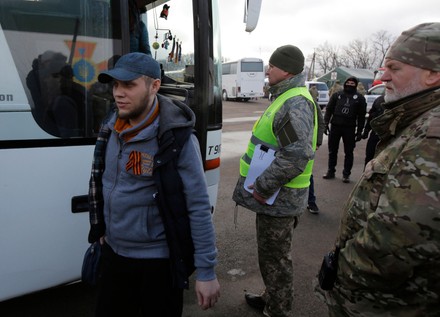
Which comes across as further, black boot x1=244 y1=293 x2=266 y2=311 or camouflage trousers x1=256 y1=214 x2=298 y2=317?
black boot x1=244 y1=293 x2=266 y2=311

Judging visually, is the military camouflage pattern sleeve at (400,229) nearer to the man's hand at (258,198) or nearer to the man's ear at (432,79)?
the man's ear at (432,79)

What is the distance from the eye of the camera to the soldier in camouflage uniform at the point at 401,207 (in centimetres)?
115

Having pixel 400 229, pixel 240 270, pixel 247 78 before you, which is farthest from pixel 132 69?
pixel 247 78

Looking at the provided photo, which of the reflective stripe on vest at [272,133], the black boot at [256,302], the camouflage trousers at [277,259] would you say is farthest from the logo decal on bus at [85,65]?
the black boot at [256,302]

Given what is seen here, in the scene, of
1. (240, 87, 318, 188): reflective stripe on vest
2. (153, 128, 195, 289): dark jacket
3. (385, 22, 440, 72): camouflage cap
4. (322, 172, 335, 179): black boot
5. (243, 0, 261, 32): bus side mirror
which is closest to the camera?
(385, 22, 440, 72): camouflage cap

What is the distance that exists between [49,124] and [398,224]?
2.00 metres

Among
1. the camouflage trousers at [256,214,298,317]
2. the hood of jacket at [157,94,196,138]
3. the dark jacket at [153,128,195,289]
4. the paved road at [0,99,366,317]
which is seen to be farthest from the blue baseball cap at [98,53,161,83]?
the paved road at [0,99,366,317]

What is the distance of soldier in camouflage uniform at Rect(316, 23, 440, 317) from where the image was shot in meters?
1.15

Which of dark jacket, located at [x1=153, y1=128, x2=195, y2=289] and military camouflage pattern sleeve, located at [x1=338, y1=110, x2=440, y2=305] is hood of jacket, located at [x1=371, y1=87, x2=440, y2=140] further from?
dark jacket, located at [x1=153, y1=128, x2=195, y2=289]

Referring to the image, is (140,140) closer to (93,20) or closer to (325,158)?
(93,20)

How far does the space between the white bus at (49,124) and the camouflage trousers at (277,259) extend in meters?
1.23

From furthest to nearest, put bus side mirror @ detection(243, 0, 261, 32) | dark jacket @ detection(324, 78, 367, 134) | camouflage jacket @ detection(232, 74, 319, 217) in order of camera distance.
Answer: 1. dark jacket @ detection(324, 78, 367, 134)
2. bus side mirror @ detection(243, 0, 261, 32)
3. camouflage jacket @ detection(232, 74, 319, 217)

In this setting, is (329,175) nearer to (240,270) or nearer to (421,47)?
(240,270)

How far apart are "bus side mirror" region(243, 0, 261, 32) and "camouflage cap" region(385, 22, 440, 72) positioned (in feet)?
5.20
